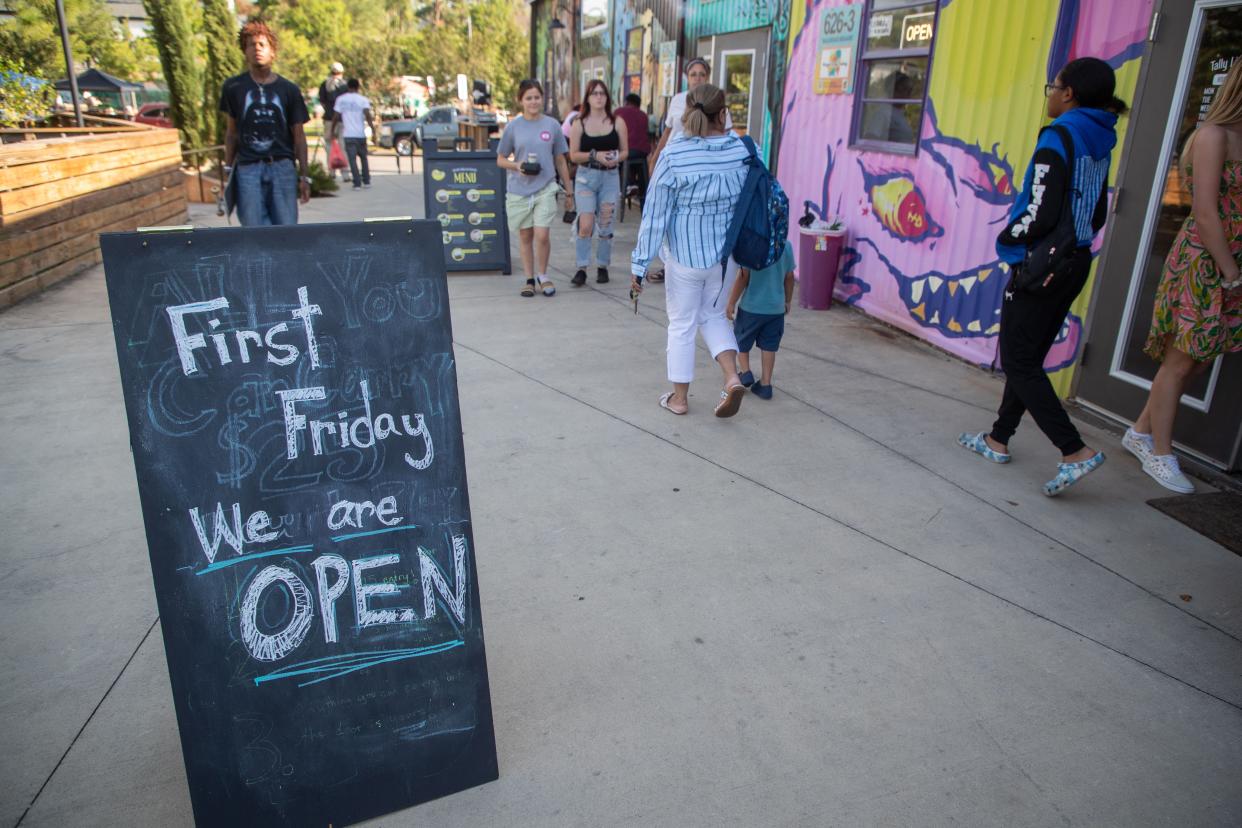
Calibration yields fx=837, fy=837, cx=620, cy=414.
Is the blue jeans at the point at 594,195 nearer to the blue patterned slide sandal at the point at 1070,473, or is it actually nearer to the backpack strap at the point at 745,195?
the backpack strap at the point at 745,195

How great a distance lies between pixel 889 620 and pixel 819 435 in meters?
1.78

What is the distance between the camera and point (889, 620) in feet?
9.98

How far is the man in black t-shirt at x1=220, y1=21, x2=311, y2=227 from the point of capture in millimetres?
6000

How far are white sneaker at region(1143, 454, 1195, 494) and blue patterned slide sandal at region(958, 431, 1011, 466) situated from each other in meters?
0.66

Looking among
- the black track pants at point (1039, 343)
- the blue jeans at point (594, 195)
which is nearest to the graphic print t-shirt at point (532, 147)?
the blue jeans at point (594, 195)

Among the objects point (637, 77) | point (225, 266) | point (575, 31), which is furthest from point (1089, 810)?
point (575, 31)

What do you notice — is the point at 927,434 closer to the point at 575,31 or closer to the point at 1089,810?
the point at 1089,810

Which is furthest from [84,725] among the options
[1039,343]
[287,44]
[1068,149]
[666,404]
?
[287,44]

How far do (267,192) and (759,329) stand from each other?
3953 millimetres

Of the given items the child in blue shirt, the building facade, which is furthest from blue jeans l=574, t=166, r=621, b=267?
the child in blue shirt

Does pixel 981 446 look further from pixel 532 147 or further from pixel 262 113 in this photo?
pixel 262 113

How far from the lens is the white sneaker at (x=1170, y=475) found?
4.07 metres

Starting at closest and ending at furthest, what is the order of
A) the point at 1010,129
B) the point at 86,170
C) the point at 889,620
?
the point at 889,620 → the point at 1010,129 → the point at 86,170

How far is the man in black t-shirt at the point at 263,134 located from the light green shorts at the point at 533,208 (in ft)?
5.93
